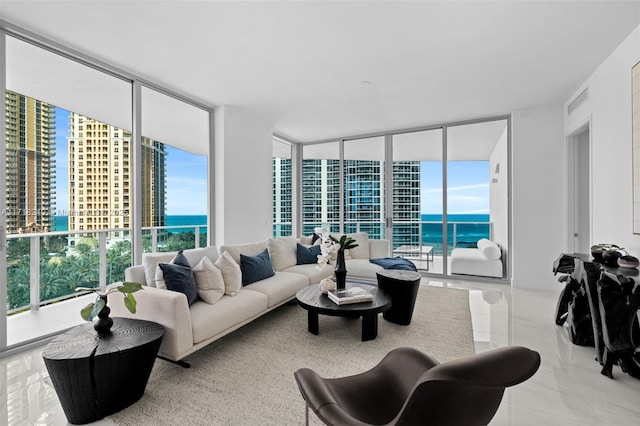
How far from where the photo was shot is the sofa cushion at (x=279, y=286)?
10.6ft

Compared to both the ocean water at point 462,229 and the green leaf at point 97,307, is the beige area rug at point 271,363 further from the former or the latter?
the ocean water at point 462,229

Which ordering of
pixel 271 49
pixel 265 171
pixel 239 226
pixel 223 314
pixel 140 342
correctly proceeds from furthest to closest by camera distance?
pixel 265 171 → pixel 239 226 → pixel 271 49 → pixel 223 314 → pixel 140 342

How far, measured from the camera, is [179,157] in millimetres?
4594

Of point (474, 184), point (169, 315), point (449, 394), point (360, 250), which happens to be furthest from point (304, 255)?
point (449, 394)

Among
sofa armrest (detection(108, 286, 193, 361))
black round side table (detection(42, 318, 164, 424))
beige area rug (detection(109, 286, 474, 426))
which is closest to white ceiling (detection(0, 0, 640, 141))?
sofa armrest (detection(108, 286, 193, 361))

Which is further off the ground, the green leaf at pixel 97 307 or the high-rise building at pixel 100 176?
the high-rise building at pixel 100 176

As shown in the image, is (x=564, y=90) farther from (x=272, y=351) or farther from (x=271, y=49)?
(x=272, y=351)

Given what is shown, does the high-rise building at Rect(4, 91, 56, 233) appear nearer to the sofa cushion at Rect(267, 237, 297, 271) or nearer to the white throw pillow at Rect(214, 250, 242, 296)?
the white throw pillow at Rect(214, 250, 242, 296)

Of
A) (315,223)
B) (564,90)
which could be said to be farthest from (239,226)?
(564,90)

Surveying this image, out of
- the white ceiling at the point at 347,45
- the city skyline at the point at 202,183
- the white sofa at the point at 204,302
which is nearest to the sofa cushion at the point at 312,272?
the white sofa at the point at 204,302

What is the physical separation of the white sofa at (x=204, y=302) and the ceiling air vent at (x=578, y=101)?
4017 millimetres

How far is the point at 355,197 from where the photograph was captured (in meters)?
6.58

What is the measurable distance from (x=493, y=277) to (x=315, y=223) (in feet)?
11.9

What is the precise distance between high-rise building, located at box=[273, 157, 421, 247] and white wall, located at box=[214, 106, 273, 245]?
1039mm
